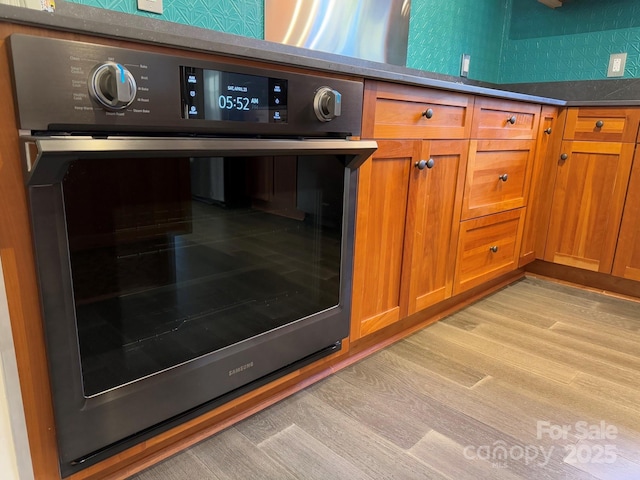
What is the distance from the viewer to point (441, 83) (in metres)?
1.52

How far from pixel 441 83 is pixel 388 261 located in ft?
2.06

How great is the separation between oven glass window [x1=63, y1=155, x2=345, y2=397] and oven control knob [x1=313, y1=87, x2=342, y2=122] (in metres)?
0.12

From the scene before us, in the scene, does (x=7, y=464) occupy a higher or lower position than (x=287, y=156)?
lower

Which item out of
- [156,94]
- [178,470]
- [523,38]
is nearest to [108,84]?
[156,94]

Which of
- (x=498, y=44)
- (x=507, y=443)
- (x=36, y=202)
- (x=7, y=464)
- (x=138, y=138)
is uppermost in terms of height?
(x=498, y=44)

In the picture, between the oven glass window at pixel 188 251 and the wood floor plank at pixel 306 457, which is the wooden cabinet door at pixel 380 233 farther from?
the wood floor plank at pixel 306 457

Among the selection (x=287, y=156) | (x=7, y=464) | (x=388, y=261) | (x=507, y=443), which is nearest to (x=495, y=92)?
(x=388, y=261)

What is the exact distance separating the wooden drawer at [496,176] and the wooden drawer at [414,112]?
0.16 m

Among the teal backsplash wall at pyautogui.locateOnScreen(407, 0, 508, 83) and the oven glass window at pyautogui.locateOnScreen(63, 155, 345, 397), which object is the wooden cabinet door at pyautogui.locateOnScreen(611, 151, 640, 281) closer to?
the teal backsplash wall at pyautogui.locateOnScreen(407, 0, 508, 83)

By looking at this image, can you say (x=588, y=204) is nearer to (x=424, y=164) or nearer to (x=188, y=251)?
(x=424, y=164)

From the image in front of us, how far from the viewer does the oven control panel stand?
0.72m

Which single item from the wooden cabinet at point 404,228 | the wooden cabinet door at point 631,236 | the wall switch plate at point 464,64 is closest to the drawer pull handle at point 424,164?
the wooden cabinet at point 404,228

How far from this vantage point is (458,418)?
51.8 inches

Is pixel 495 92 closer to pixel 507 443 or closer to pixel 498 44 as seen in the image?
pixel 507 443
